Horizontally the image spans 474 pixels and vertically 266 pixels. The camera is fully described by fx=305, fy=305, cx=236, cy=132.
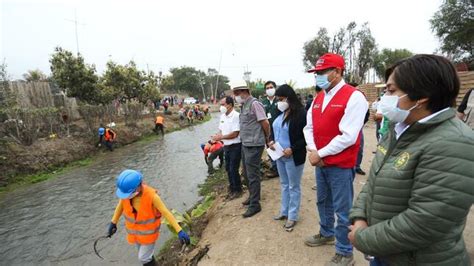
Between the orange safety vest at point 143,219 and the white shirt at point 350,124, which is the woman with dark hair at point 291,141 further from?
the orange safety vest at point 143,219

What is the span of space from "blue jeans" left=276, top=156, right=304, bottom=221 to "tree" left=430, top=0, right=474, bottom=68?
76.4 feet

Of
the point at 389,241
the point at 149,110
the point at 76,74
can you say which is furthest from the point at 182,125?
the point at 389,241

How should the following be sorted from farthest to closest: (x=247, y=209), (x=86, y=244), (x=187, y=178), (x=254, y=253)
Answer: (x=187, y=178) < (x=86, y=244) < (x=247, y=209) < (x=254, y=253)

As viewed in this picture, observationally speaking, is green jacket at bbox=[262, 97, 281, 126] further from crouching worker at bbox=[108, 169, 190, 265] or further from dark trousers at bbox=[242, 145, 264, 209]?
crouching worker at bbox=[108, 169, 190, 265]

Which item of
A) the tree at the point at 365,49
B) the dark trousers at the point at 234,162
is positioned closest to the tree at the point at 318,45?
the tree at the point at 365,49

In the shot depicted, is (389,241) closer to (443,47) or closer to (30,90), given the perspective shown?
(30,90)

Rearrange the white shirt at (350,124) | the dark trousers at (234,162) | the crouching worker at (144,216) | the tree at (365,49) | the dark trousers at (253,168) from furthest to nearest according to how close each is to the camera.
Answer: the tree at (365,49) → the dark trousers at (234,162) → the dark trousers at (253,168) → the crouching worker at (144,216) → the white shirt at (350,124)

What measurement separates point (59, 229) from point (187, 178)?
359 centimetres

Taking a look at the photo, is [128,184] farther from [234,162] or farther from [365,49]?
[365,49]

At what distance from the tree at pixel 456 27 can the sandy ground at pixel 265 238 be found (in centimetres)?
2210

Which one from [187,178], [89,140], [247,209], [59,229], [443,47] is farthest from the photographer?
[443,47]

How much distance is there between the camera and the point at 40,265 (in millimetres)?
4699

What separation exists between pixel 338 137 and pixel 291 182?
1291mm

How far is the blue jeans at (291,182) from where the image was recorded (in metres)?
3.71
